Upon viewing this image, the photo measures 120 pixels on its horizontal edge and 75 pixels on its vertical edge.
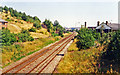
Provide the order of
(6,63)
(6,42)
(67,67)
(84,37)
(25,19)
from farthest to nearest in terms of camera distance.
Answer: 1. (25,19)
2. (6,42)
3. (84,37)
4. (6,63)
5. (67,67)

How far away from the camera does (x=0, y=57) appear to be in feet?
49.4

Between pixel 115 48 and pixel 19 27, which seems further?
pixel 19 27

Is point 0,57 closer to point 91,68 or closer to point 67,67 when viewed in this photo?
point 67,67

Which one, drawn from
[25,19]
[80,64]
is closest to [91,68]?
[80,64]

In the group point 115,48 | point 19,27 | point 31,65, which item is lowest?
point 31,65

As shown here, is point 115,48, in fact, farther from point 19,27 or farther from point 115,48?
point 19,27

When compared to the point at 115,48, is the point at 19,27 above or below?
above

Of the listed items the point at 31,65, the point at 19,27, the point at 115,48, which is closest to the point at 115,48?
the point at 115,48

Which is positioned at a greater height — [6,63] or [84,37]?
[84,37]

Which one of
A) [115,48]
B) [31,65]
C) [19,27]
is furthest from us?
[19,27]

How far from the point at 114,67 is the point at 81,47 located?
7.59 meters

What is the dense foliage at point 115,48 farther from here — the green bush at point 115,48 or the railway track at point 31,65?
the railway track at point 31,65

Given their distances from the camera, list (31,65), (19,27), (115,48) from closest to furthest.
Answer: (115,48) → (31,65) → (19,27)

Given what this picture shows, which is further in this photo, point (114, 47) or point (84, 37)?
point (84, 37)
